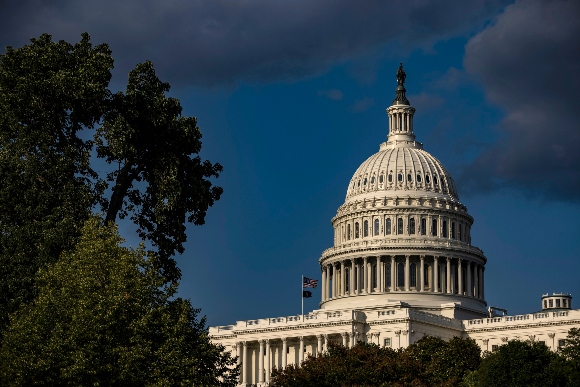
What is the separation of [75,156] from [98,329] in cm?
1358

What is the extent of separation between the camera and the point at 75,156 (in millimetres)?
87625

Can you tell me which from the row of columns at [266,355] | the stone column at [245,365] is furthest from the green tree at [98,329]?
the stone column at [245,365]

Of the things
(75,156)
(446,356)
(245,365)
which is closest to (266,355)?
(245,365)

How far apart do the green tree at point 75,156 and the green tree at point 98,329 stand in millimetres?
2839

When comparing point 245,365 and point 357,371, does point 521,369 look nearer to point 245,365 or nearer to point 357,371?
point 357,371

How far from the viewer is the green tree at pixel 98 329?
79.2 metres

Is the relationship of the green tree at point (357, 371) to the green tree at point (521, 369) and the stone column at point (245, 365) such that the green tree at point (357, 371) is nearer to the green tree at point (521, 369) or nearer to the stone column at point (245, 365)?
the green tree at point (521, 369)

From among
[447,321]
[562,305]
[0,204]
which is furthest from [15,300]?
[562,305]

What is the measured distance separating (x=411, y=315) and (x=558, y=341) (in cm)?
1994

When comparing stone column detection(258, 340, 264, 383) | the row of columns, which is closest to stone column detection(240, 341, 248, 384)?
the row of columns

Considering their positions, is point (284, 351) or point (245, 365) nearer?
point (284, 351)

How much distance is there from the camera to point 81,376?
3093 inches

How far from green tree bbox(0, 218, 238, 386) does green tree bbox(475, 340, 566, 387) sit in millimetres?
40021

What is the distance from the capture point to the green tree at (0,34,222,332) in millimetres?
85938
